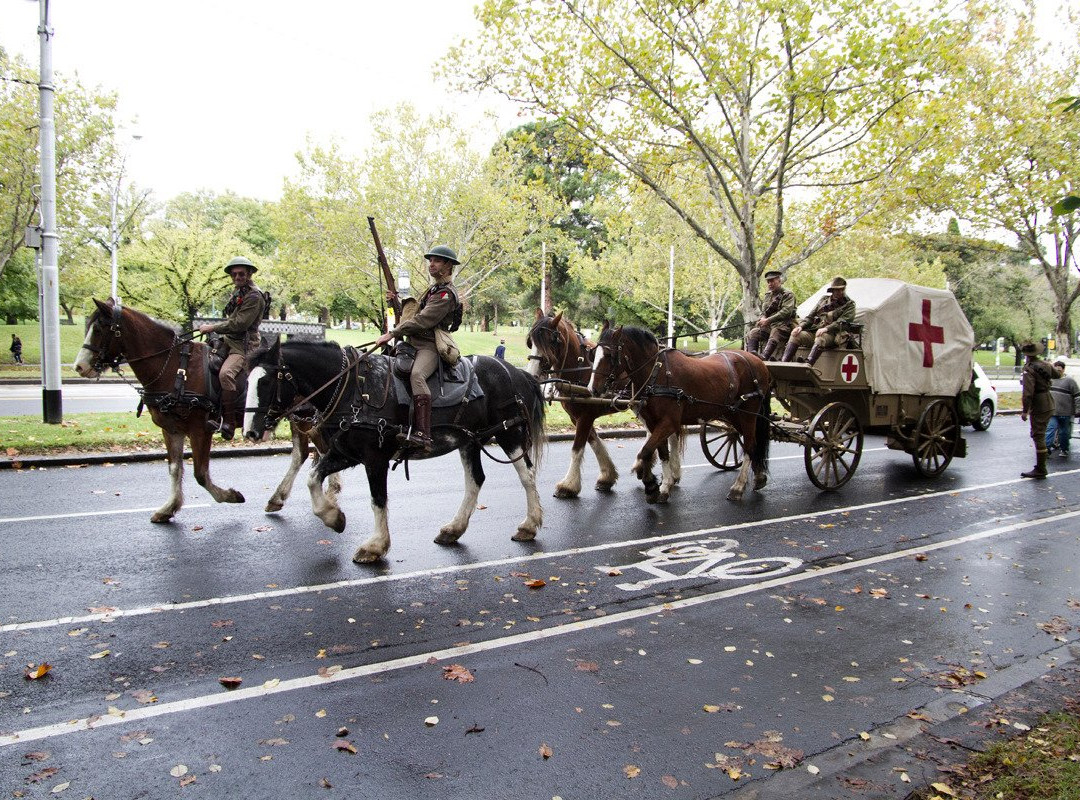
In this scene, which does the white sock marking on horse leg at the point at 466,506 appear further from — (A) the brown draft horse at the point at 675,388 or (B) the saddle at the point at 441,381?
(A) the brown draft horse at the point at 675,388

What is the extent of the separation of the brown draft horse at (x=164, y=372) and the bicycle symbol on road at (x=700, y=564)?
4.05m

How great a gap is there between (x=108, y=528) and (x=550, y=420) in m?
10.8

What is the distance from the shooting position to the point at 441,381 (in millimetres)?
7184

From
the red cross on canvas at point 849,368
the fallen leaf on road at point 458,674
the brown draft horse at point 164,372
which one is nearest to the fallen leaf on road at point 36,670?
the fallen leaf on road at point 458,674

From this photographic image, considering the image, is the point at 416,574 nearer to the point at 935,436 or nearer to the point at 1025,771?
the point at 1025,771

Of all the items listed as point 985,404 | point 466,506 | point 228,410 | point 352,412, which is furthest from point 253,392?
point 985,404


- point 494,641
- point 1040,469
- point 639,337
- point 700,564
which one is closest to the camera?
point 494,641

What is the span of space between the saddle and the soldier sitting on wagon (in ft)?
17.7

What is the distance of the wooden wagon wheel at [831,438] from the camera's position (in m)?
10.1

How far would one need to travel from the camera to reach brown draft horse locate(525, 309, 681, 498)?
965 centimetres

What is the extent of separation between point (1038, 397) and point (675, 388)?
6.68 meters

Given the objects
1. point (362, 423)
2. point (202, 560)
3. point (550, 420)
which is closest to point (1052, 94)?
point (550, 420)

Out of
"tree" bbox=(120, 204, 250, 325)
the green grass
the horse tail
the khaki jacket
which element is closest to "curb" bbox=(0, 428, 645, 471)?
the khaki jacket

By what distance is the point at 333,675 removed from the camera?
445 cm
